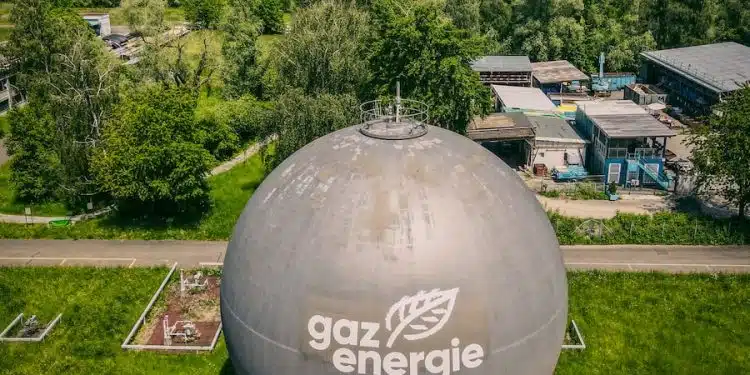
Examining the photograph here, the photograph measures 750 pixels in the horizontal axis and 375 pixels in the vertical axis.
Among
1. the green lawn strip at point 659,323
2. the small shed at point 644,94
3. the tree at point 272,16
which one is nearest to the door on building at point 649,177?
the green lawn strip at point 659,323

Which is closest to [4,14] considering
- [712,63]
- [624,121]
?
[624,121]

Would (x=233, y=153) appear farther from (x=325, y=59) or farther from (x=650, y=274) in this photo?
(x=650, y=274)

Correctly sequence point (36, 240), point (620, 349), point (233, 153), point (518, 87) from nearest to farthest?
point (620, 349) < point (36, 240) < point (233, 153) < point (518, 87)

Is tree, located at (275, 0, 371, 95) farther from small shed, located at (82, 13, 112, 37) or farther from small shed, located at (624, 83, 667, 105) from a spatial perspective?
small shed, located at (82, 13, 112, 37)

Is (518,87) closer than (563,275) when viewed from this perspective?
No

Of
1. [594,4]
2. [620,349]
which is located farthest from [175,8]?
[620,349]

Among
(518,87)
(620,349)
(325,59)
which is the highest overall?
(325,59)
